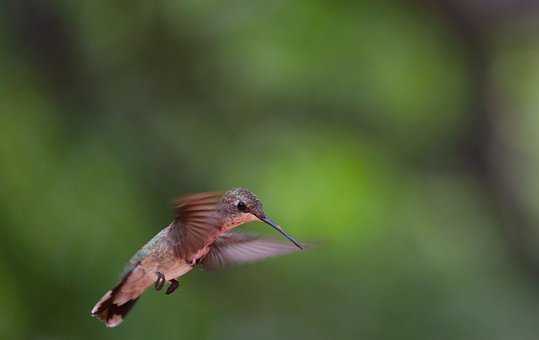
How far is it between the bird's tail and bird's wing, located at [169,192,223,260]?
0.17 m

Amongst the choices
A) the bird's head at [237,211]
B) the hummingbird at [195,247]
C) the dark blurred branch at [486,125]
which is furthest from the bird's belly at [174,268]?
the dark blurred branch at [486,125]

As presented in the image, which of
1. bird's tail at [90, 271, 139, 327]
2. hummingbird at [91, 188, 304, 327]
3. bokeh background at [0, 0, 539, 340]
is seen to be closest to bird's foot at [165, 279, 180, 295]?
hummingbird at [91, 188, 304, 327]

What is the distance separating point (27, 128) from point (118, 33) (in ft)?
1.69

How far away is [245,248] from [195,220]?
369 millimetres

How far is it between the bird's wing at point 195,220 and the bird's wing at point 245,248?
0.21 meters

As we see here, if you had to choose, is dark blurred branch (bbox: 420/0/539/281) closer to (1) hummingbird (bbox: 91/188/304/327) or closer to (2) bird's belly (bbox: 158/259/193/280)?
(1) hummingbird (bbox: 91/188/304/327)

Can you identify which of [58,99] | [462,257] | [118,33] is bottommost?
[462,257]

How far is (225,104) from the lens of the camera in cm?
341

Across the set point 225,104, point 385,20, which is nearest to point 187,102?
point 225,104

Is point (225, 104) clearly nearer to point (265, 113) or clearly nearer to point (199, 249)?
point (265, 113)

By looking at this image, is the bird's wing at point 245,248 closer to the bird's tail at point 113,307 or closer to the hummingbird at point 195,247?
the hummingbird at point 195,247

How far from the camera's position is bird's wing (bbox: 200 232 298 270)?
1467mm

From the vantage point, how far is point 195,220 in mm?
1187

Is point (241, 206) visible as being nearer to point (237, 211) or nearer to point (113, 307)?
point (237, 211)
